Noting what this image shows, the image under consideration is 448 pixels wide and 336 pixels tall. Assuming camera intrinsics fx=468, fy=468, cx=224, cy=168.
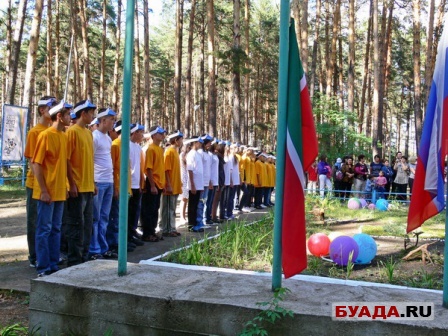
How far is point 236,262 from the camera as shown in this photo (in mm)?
6484

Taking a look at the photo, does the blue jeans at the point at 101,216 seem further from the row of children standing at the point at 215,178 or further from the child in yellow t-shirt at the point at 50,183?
the row of children standing at the point at 215,178

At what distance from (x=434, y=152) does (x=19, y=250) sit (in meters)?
6.33

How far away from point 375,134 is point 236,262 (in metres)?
18.5

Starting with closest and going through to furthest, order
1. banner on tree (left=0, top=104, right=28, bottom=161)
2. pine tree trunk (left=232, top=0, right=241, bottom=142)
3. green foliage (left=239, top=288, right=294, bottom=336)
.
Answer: green foliage (left=239, top=288, right=294, bottom=336)
banner on tree (left=0, top=104, right=28, bottom=161)
pine tree trunk (left=232, top=0, right=241, bottom=142)

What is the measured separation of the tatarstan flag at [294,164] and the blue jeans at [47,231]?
10.3ft

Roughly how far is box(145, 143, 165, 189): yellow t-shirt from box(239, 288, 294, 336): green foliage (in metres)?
5.39

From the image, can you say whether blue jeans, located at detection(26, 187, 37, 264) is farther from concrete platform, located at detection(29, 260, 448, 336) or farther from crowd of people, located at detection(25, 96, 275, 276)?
concrete platform, located at detection(29, 260, 448, 336)

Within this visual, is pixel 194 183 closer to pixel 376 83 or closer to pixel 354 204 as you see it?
pixel 354 204

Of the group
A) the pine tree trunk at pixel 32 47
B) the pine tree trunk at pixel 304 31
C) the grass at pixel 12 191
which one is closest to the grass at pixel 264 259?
the grass at pixel 12 191

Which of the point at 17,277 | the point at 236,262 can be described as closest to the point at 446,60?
the point at 236,262

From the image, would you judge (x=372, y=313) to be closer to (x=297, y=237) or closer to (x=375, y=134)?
(x=297, y=237)

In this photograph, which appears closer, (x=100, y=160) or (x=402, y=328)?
(x=402, y=328)

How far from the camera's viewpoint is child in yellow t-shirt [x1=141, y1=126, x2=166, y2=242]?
826 cm

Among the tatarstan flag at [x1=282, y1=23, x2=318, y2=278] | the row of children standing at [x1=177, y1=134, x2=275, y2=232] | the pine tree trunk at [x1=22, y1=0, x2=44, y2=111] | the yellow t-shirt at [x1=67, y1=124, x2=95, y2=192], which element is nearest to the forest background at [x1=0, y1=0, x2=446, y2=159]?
the pine tree trunk at [x1=22, y1=0, x2=44, y2=111]
